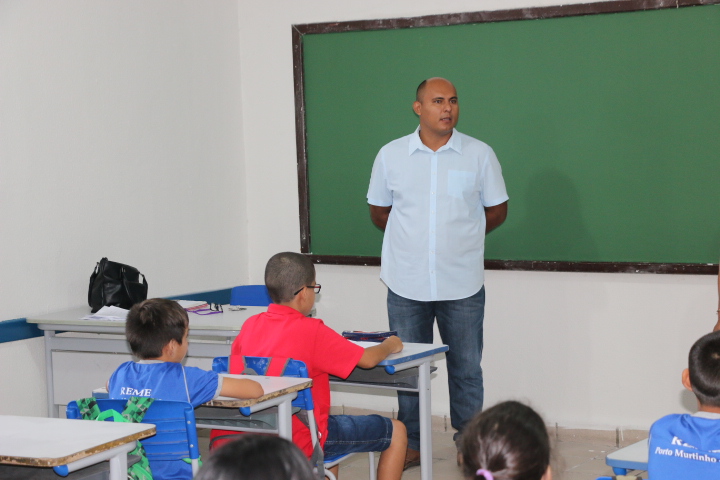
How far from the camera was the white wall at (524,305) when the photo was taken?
4.62 metres

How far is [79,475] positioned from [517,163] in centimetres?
323

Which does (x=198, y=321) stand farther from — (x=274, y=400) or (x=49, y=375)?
(x=274, y=400)

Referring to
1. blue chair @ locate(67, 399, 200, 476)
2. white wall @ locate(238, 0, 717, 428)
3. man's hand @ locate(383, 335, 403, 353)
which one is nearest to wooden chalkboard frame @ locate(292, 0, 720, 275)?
white wall @ locate(238, 0, 717, 428)

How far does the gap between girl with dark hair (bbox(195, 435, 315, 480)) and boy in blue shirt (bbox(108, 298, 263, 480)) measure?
1.44m

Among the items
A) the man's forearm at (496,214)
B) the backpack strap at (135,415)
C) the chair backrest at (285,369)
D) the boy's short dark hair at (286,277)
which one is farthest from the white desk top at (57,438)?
the man's forearm at (496,214)

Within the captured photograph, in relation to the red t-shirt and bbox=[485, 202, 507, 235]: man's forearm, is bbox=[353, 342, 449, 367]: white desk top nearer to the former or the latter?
the red t-shirt

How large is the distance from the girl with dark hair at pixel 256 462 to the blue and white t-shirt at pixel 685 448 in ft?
3.72

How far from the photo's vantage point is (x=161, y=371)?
2.64 metres

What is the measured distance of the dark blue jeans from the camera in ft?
13.7

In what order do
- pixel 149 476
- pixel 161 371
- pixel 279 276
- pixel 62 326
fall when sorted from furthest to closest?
pixel 62 326, pixel 279 276, pixel 161 371, pixel 149 476

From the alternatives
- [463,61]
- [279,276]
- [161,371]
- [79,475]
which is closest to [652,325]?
[463,61]

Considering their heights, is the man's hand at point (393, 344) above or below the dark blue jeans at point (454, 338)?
above

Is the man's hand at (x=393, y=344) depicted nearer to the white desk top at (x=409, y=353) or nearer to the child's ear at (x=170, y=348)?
the white desk top at (x=409, y=353)

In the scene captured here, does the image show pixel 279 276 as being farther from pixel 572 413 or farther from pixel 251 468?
pixel 572 413
